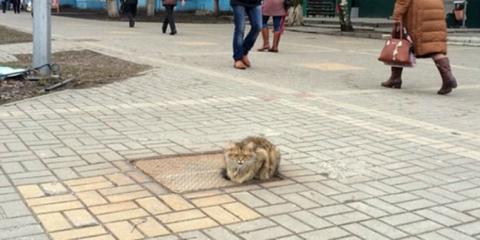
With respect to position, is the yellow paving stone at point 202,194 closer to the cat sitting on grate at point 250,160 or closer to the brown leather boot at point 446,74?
the cat sitting on grate at point 250,160

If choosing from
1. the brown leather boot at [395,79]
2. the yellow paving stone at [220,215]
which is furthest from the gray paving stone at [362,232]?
the brown leather boot at [395,79]

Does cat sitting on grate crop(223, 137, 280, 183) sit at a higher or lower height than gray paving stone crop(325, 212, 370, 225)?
higher

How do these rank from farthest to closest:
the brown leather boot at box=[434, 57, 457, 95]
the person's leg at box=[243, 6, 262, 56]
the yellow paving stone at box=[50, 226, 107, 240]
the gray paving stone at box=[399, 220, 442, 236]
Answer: the person's leg at box=[243, 6, 262, 56], the brown leather boot at box=[434, 57, 457, 95], the gray paving stone at box=[399, 220, 442, 236], the yellow paving stone at box=[50, 226, 107, 240]

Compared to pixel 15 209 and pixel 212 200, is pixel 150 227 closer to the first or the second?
pixel 212 200

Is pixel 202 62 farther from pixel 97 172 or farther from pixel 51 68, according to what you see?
pixel 97 172

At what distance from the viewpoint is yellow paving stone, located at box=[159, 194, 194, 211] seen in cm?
416

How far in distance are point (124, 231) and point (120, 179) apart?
99 centimetres

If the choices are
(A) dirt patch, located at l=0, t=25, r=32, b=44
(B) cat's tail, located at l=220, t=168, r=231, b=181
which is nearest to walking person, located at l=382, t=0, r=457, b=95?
(B) cat's tail, located at l=220, t=168, r=231, b=181

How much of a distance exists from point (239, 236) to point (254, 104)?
13.5 feet

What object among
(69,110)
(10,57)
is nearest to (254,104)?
(69,110)

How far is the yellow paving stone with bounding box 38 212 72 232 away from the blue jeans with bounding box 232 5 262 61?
713 cm

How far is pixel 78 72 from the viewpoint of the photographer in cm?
1001

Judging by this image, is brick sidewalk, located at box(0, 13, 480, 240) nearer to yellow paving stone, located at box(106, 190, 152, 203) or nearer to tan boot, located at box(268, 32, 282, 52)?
yellow paving stone, located at box(106, 190, 152, 203)

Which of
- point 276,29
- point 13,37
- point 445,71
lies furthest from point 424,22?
point 13,37
